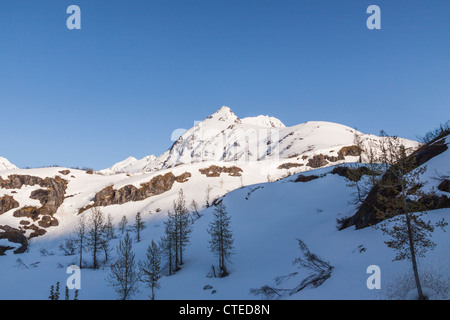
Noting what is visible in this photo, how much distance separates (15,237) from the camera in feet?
285

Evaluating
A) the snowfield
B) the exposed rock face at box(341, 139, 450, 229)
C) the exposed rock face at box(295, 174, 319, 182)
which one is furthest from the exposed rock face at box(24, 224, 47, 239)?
the exposed rock face at box(341, 139, 450, 229)

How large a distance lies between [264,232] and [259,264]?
12370 millimetres

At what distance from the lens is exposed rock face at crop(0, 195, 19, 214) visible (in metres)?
108

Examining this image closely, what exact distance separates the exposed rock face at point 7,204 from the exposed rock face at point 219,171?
87.0 m

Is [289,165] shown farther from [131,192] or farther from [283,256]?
[283,256]

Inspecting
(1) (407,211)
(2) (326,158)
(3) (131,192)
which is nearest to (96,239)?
(1) (407,211)

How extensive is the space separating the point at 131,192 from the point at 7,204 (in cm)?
5261

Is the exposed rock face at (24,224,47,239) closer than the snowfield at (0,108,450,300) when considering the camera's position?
No

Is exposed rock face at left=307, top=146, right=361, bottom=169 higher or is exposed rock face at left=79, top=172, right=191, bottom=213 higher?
exposed rock face at left=307, top=146, right=361, bottom=169

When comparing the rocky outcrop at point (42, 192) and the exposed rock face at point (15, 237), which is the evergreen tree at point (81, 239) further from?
the rocky outcrop at point (42, 192)

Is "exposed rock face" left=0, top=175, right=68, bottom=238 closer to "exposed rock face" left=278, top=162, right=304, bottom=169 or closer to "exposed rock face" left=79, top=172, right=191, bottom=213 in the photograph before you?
"exposed rock face" left=79, top=172, right=191, bottom=213

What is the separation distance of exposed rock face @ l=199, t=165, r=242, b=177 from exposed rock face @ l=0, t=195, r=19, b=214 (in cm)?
8697

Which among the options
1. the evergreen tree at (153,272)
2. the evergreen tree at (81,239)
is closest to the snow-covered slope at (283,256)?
the evergreen tree at (153,272)
